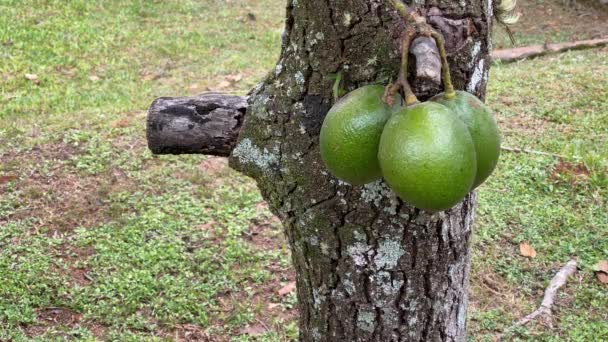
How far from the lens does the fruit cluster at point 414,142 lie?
44.6 inches

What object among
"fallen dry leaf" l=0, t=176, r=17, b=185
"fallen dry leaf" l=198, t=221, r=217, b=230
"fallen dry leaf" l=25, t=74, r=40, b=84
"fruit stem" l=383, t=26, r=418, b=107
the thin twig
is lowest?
"fallen dry leaf" l=198, t=221, r=217, b=230

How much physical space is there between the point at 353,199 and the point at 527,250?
218 centimetres

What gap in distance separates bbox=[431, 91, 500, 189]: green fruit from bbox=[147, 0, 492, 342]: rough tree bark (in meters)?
0.22

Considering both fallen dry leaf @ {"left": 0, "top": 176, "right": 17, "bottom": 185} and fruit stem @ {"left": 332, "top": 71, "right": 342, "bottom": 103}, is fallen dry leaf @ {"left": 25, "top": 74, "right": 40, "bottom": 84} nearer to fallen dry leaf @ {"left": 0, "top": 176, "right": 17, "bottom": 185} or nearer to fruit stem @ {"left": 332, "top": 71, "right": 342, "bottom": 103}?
fallen dry leaf @ {"left": 0, "top": 176, "right": 17, "bottom": 185}

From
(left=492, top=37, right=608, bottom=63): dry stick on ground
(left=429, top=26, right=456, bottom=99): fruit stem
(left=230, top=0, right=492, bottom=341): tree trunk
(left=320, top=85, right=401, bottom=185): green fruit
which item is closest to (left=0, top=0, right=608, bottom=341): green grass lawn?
(left=492, top=37, right=608, bottom=63): dry stick on ground

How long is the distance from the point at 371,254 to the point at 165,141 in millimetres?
670

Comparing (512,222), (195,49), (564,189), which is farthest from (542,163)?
(195,49)

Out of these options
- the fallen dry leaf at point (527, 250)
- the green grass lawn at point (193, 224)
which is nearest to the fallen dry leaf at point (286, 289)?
the green grass lawn at point (193, 224)

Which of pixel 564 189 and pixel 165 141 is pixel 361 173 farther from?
pixel 564 189

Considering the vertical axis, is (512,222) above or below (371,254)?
below

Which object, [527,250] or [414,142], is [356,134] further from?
[527,250]

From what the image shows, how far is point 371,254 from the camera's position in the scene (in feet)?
5.73

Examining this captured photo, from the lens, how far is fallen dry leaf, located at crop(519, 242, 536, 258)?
11.7 feet

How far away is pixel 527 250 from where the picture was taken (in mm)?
3584
